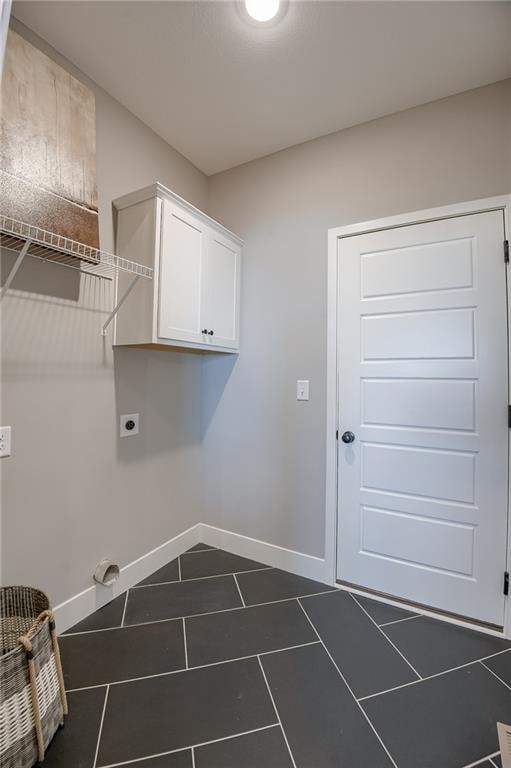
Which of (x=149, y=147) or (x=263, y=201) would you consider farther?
(x=263, y=201)

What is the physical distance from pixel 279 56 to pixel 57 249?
1.40 metres

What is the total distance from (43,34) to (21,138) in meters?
0.60

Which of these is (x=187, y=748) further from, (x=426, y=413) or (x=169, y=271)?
(x=169, y=271)

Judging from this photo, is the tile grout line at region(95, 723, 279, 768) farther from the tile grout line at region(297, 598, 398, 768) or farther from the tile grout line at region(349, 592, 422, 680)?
the tile grout line at region(349, 592, 422, 680)

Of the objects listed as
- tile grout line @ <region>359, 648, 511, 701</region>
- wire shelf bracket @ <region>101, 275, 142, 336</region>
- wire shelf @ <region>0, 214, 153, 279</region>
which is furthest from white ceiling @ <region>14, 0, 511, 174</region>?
tile grout line @ <region>359, 648, 511, 701</region>

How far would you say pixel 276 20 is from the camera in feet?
4.86

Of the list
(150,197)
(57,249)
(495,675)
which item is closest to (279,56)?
(150,197)

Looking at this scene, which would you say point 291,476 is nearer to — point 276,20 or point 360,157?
point 360,157

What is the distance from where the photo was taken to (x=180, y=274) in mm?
1919

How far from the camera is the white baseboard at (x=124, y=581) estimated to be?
1.68 metres

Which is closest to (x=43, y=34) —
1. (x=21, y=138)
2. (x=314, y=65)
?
(x=21, y=138)

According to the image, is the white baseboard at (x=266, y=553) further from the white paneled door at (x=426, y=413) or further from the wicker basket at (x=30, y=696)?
the wicker basket at (x=30, y=696)

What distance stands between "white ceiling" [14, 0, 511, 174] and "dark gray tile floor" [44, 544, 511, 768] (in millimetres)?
2790

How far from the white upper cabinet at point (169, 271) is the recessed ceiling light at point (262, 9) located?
0.79m
